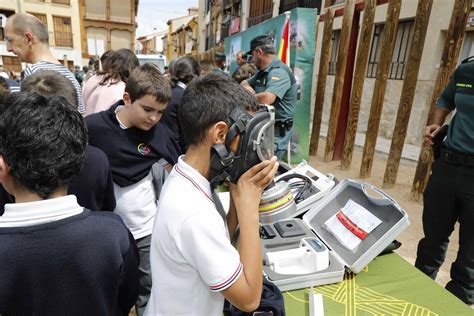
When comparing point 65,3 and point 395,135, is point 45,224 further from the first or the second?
point 65,3

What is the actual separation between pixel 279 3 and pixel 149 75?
1098cm

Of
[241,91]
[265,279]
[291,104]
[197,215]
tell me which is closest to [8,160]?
[197,215]

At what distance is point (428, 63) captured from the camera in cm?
673

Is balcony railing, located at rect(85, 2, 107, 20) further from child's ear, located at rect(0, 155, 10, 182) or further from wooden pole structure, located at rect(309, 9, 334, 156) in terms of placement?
child's ear, located at rect(0, 155, 10, 182)

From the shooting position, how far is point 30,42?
2406 mm

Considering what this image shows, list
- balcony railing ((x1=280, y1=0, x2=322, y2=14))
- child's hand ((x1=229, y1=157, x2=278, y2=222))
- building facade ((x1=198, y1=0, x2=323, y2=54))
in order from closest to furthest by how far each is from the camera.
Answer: child's hand ((x1=229, y1=157, x2=278, y2=222))
balcony railing ((x1=280, y1=0, x2=322, y2=14))
building facade ((x1=198, y1=0, x2=323, y2=54))

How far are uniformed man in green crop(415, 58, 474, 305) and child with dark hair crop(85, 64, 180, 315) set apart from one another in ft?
6.21

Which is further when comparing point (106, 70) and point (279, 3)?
point (279, 3)

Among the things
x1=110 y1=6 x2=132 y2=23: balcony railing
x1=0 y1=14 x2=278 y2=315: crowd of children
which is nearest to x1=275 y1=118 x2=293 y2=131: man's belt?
x1=0 y1=14 x2=278 y2=315: crowd of children

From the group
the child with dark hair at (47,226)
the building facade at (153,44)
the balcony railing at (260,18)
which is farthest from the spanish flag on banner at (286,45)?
the building facade at (153,44)

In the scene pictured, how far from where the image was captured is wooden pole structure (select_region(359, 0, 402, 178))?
3891 mm

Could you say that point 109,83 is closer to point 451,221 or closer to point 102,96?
point 102,96

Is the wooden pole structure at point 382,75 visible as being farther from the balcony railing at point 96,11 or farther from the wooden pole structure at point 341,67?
the balcony railing at point 96,11

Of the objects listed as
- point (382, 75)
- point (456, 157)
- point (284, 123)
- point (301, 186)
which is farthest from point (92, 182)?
point (382, 75)
